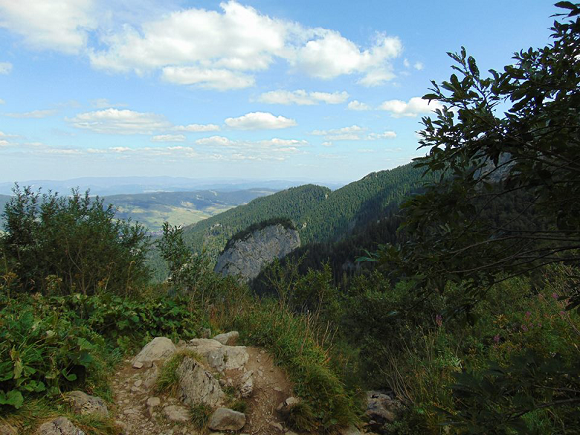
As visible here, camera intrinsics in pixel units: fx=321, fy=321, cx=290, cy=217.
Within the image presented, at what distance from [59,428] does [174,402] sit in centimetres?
140

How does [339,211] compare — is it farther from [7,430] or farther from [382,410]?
[7,430]

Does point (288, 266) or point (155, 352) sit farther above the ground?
point (288, 266)

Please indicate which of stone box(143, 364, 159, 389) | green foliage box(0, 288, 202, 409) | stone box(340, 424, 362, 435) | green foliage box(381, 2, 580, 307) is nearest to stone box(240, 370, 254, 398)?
stone box(143, 364, 159, 389)

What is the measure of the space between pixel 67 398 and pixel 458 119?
15.1 feet

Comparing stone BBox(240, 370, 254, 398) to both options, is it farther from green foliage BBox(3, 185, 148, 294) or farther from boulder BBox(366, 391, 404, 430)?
green foliage BBox(3, 185, 148, 294)

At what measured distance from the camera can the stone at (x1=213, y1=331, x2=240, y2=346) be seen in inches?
246

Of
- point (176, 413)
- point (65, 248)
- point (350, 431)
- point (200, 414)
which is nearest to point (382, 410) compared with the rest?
point (350, 431)

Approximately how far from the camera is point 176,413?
13.2ft

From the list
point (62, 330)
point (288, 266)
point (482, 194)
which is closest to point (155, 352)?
point (62, 330)

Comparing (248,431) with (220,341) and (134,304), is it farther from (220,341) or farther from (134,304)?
(134,304)

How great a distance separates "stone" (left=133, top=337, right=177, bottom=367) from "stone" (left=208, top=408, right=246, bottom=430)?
4.96ft

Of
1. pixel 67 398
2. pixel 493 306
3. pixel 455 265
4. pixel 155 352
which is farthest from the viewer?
pixel 493 306

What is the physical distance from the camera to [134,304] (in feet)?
19.5

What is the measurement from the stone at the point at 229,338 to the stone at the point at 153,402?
2.04 metres
